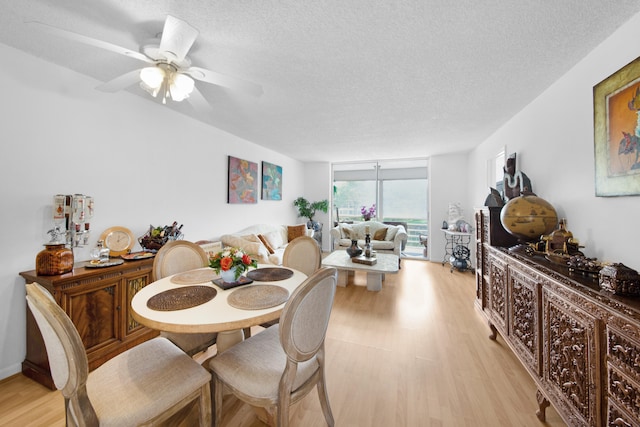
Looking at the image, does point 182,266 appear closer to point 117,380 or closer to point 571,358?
point 117,380

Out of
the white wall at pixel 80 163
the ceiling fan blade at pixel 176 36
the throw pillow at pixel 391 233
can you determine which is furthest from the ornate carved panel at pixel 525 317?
the white wall at pixel 80 163

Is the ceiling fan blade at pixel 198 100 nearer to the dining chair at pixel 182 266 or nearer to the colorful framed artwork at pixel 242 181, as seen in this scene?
the dining chair at pixel 182 266

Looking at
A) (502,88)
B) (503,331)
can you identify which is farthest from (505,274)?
(502,88)

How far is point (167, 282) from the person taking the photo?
5.26ft

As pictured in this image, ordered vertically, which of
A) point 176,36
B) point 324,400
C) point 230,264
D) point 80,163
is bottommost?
point 324,400

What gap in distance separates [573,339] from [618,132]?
1.29 m

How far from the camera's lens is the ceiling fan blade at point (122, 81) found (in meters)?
1.59

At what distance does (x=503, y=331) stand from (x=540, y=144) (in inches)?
73.2

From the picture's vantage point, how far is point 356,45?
1645 mm

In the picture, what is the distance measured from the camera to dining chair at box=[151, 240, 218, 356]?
1.63m

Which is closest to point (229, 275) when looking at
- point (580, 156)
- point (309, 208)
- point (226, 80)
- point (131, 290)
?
point (131, 290)

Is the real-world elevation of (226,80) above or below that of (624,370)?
above

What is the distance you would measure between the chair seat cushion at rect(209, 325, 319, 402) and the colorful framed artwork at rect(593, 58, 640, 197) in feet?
7.02

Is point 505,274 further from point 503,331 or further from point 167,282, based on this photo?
point 167,282
